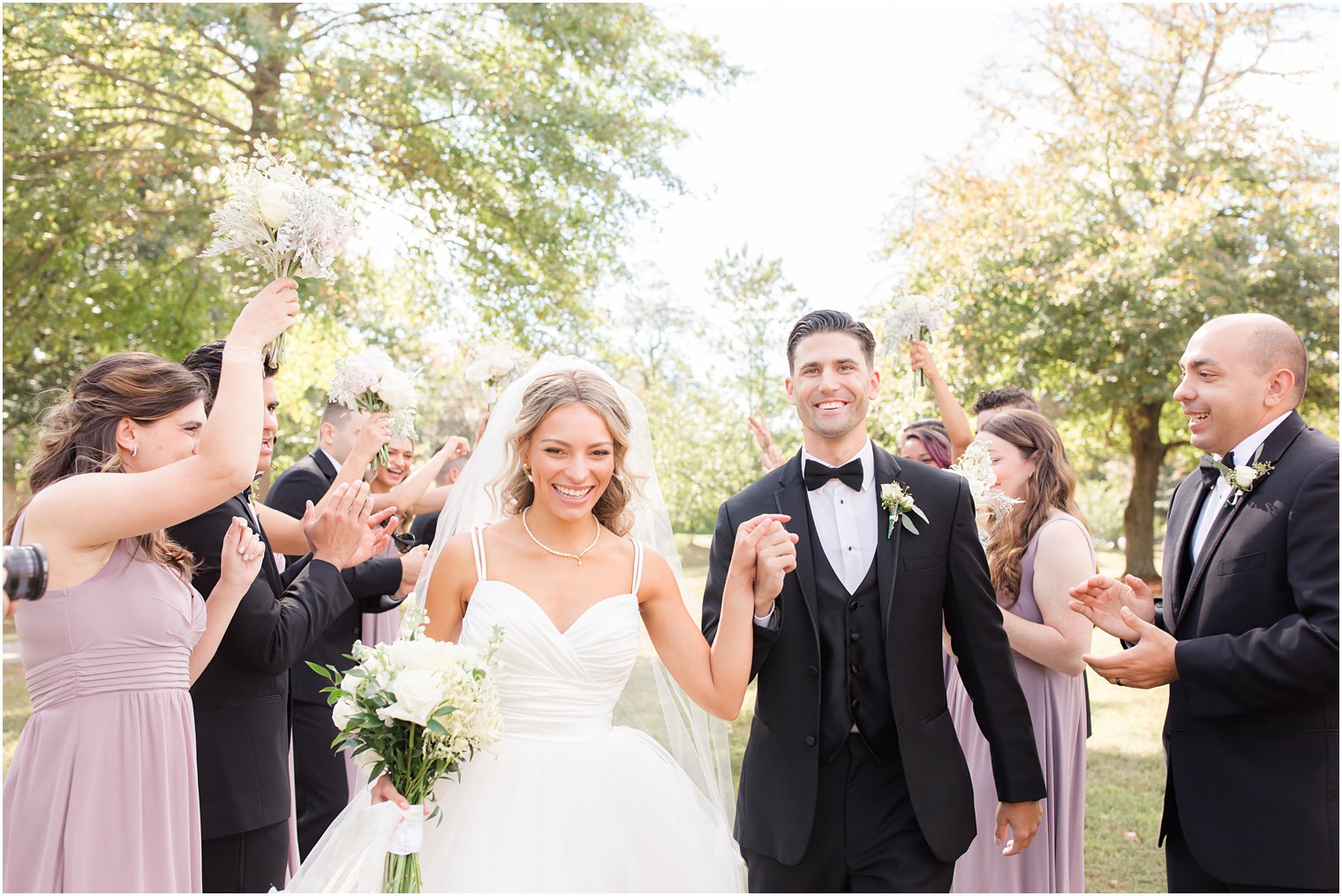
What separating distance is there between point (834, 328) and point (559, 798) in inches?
78.8

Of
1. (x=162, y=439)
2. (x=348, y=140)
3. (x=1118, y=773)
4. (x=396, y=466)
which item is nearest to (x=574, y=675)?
(x=162, y=439)

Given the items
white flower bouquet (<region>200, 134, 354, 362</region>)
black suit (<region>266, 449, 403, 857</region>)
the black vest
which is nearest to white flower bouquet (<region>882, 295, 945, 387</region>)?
the black vest

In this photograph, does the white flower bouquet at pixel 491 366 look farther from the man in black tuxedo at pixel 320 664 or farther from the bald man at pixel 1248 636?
the bald man at pixel 1248 636

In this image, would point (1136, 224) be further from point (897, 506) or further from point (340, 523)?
point (340, 523)

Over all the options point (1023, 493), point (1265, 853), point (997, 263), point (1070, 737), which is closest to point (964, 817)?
point (1265, 853)

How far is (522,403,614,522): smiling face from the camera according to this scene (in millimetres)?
3791

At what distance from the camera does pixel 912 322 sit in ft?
20.1

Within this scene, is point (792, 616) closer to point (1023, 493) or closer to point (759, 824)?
point (759, 824)

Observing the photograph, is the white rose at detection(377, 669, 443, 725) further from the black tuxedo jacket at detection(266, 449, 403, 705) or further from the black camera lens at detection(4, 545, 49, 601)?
A: the black tuxedo jacket at detection(266, 449, 403, 705)

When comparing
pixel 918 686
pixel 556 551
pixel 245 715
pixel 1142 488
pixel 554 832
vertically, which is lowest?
pixel 554 832

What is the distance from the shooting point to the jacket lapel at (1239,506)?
3721 mm

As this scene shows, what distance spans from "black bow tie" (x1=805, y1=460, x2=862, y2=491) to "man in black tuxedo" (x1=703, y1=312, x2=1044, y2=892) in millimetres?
94

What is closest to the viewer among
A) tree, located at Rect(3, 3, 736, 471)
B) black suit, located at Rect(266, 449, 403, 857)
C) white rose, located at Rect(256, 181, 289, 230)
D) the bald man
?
the bald man

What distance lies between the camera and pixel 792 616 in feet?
12.6
